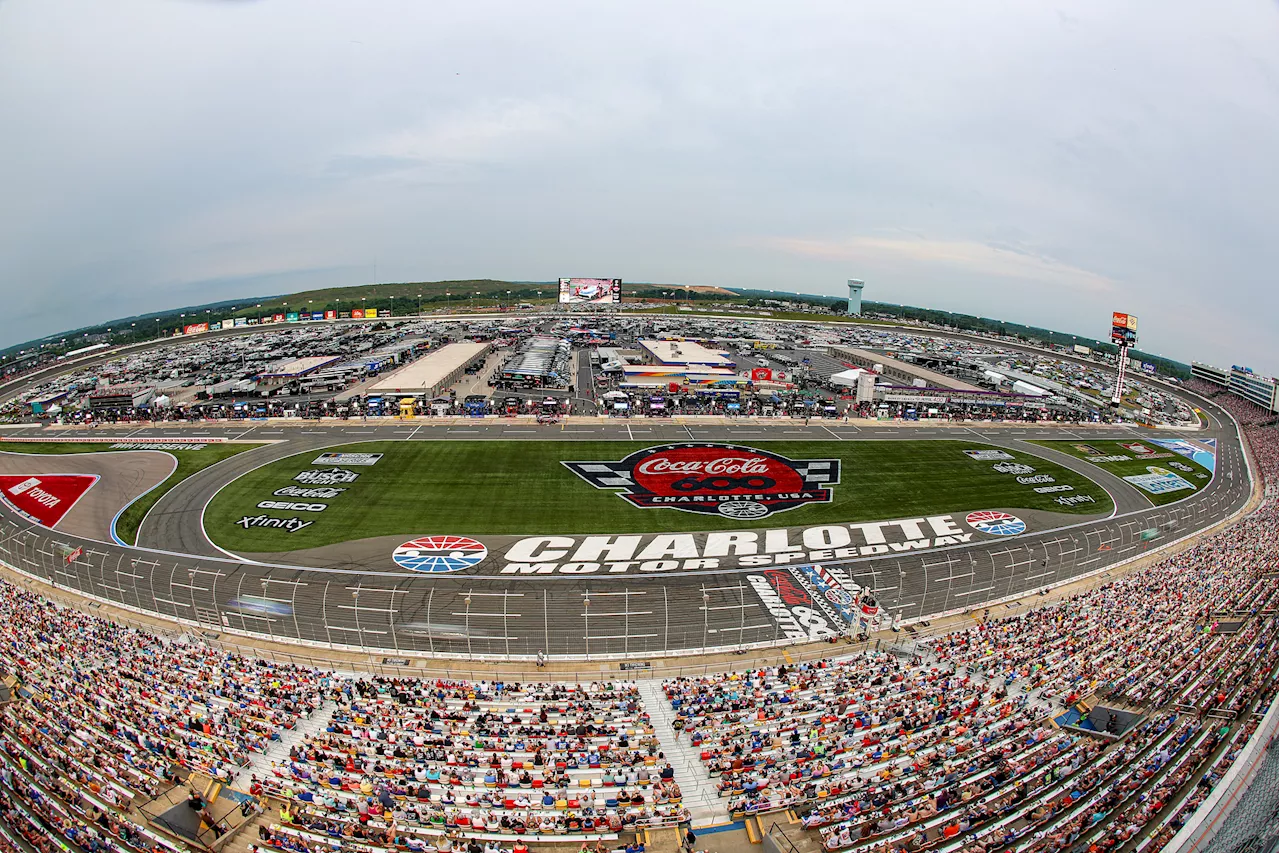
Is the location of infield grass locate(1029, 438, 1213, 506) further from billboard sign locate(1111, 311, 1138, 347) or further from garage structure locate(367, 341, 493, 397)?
garage structure locate(367, 341, 493, 397)

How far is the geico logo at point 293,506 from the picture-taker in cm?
4069

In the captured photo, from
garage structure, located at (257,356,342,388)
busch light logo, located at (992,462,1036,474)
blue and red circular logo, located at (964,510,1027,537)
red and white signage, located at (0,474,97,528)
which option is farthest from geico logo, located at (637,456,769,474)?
garage structure, located at (257,356,342,388)

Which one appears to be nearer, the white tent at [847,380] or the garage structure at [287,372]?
the garage structure at [287,372]

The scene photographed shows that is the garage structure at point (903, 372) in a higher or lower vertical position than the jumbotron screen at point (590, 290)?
lower

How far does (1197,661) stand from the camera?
21.8 m

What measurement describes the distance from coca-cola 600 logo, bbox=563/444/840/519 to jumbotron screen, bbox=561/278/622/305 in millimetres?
94971

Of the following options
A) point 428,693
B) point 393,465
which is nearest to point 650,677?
point 428,693

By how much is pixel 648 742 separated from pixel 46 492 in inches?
2127

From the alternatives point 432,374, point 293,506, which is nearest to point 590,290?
point 432,374

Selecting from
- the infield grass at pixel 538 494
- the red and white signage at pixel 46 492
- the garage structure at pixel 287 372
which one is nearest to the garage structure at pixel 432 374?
the garage structure at pixel 287 372

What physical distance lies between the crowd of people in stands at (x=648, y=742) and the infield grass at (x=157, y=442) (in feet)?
47.2

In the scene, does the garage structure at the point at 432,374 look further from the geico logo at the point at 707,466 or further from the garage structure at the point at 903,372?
the garage structure at the point at 903,372

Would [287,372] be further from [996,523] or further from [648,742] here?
[996,523]

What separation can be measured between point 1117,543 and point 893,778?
34.0 meters
